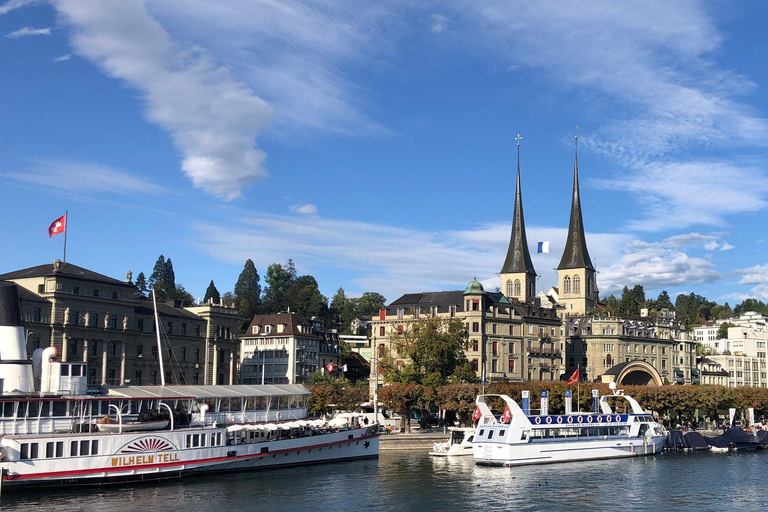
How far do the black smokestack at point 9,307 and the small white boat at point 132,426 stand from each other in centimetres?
871

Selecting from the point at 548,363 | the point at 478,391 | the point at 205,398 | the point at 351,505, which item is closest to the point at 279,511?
the point at 351,505

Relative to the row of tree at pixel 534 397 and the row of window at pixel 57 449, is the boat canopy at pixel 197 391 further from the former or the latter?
the row of tree at pixel 534 397

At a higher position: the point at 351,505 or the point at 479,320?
the point at 479,320

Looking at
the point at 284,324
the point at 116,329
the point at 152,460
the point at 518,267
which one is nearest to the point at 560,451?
the point at 152,460

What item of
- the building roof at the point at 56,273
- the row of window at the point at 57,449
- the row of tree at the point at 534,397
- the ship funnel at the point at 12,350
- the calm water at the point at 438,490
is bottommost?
the calm water at the point at 438,490

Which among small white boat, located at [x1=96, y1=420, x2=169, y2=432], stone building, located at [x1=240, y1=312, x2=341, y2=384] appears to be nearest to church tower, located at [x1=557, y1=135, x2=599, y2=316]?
stone building, located at [x1=240, y1=312, x2=341, y2=384]

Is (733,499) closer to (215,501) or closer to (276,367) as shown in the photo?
(215,501)

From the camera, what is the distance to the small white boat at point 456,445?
254 ft

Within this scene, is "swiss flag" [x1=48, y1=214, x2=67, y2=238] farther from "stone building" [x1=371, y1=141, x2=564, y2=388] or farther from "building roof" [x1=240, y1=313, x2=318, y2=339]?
"building roof" [x1=240, y1=313, x2=318, y2=339]

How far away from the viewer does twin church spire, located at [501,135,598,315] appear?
6951 inches

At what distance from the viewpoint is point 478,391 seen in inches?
3674

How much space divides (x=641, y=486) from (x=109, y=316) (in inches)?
2853

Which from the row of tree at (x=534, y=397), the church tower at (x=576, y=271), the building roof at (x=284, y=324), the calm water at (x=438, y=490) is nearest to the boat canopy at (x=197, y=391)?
the calm water at (x=438, y=490)

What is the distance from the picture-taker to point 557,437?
7450cm
